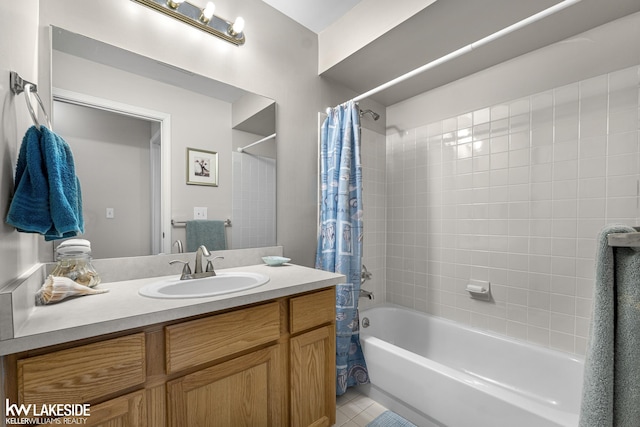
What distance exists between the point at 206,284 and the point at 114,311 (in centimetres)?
51

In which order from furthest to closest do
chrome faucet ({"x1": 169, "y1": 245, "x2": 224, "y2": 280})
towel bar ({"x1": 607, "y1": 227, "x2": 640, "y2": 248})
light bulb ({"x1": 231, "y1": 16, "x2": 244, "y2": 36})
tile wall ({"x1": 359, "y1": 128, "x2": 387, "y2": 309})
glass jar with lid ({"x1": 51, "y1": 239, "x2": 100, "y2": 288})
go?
1. tile wall ({"x1": 359, "y1": 128, "x2": 387, "y2": 309})
2. light bulb ({"x1": 231, "y1": 16, "x2": 244, "y2": 36})
3. chrome faucet ({"x1": 169, "y1": 245, "x2": 224, "y2": 280})
4. glass jar with lid ({"x1": 51, "y1": 239, "x2": 100, "y2": 288})
5. towel bar ({"x1": 607, "y1": 227, "x2": 640, "y2": 248})

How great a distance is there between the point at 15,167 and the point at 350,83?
2.07m

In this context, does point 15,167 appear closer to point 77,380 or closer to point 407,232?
point 77,380

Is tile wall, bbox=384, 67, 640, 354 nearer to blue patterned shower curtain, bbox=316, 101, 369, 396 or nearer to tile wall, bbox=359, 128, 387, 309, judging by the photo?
tile wall, bbox=359, 128, 387, 309

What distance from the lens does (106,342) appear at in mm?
773

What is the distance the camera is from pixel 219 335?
3.22 ft

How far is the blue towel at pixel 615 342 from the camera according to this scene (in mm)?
691

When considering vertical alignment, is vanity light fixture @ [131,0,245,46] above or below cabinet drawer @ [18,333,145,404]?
above

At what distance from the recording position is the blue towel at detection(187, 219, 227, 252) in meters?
1.47

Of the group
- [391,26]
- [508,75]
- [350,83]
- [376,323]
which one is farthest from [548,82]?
[376,323]

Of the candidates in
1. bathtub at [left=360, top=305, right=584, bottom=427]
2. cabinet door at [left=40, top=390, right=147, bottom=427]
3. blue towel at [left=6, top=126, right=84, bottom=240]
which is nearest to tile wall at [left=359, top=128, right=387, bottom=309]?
bathtub at [left=360, top=305, right=584, bottom=427]

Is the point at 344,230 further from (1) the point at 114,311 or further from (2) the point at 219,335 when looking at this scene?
(1) the point at 114,311

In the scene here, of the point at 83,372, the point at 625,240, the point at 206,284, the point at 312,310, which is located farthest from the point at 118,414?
the point at 625,240

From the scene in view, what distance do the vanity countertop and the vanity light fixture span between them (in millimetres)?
1374
